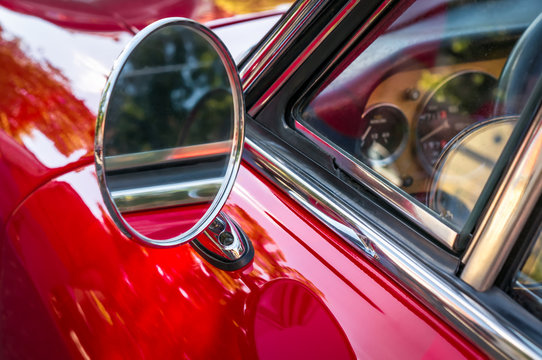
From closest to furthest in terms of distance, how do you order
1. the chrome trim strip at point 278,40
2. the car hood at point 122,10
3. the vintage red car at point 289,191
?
the vintage red car at point 289,191, the chrome trim strip at point 278,40, the car hood at point 122,10

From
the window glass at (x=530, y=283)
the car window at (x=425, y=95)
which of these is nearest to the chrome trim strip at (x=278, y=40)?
the car window at (x=425, y=95)

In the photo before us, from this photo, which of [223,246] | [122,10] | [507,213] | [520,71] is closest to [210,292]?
[223,246]

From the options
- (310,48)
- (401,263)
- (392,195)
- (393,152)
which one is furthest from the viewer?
(393,152)

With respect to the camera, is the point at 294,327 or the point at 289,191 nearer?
the point at 294,327

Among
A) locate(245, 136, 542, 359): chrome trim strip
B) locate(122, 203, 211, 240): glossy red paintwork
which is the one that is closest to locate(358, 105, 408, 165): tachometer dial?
locate(245, 136, 542, 359): chrome trim strip

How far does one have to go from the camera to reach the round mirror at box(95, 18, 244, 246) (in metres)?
1.17

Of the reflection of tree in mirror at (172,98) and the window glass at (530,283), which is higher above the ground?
the window glass at (530,283)

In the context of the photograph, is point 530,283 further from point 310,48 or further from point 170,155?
point 170,155

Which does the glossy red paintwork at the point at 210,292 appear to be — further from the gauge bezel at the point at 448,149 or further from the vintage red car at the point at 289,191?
the gauge bezel at the point at 448,149

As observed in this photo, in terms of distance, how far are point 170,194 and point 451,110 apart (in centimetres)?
72

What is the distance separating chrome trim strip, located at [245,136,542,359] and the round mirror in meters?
0.16

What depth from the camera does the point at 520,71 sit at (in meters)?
1.36

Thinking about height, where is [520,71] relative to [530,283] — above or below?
above

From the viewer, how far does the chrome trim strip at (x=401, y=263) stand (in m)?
1.00
